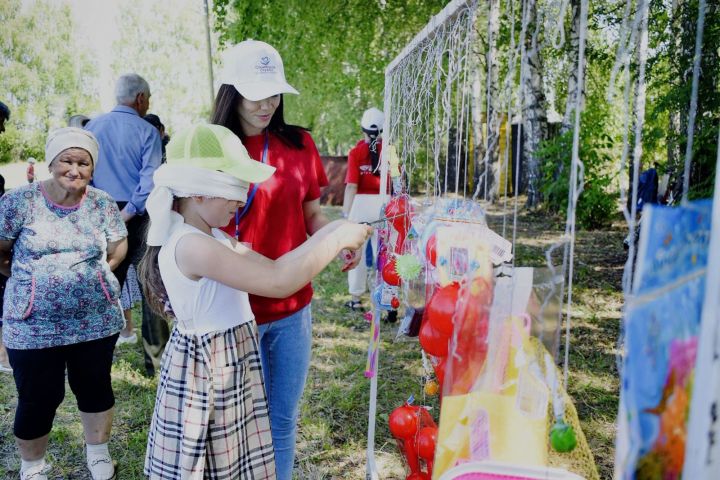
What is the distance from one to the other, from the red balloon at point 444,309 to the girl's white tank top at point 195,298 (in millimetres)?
556

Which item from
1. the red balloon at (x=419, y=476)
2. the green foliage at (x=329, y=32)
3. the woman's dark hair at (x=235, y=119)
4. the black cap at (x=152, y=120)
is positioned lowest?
the red balloon at (x=419, y=476)

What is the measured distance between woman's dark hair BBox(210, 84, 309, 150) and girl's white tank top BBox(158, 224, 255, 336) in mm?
450

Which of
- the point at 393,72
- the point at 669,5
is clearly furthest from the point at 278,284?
the point at 669,5

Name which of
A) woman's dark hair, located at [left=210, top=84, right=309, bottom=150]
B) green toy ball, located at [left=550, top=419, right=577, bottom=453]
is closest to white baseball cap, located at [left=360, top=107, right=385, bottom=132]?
woman's dark hair, located at [left=210, top=84, right=309, bottom=150]

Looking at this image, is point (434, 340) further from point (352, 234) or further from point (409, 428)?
point (409, 428)

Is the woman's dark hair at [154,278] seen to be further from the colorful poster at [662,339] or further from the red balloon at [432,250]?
the colorful poster at [662,339]

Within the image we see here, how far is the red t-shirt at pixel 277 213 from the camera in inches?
72.4

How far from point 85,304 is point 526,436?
74.0 inches

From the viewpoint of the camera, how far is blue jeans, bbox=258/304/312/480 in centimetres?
190

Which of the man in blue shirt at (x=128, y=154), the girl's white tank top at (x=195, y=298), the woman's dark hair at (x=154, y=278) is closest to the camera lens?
the girl's white tank top at (x=195, y=298)

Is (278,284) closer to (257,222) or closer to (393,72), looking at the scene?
(257,222)

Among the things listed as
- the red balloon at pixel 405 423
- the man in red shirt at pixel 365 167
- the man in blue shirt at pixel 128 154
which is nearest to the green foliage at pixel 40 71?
the man in red shirt at pixel 365 167

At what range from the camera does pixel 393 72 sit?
249 centimetres

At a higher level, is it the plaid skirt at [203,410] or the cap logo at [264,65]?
the cap logo at [264,65]
